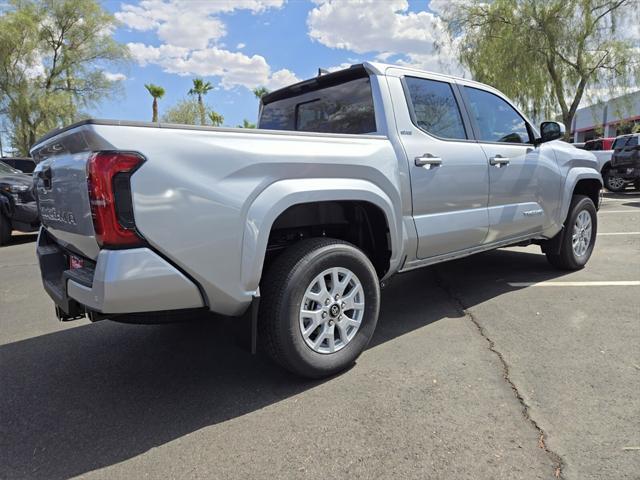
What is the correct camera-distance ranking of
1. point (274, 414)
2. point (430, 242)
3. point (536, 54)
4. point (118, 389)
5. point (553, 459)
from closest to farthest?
1. point (553, 459)
2. point (274, 414)
3. point (118, 389)
4. point (430, 242)
5. point (536, 54)

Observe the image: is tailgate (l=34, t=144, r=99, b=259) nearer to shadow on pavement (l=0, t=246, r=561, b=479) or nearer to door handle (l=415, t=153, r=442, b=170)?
shadow on pavement (l=0, t=246, r=561, b=479)

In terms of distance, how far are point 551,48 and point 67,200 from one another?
19.0m

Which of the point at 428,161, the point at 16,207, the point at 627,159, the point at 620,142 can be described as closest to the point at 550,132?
the point at 428,161

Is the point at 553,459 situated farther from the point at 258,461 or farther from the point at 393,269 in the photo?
the point at 393,269

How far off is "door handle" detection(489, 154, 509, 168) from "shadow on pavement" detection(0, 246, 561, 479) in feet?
4.28

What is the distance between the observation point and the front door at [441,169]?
3457 mm

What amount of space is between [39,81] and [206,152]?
93.0 feet

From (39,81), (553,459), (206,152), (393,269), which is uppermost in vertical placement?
(39,81)

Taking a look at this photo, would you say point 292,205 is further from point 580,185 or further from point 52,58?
point 52,58

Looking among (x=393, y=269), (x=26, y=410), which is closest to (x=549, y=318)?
(x=393, y=269)

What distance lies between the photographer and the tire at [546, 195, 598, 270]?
5219 millimetres

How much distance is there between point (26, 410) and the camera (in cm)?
271

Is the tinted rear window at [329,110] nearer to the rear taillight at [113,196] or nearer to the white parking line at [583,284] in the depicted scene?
the rear taillight at [113,196]

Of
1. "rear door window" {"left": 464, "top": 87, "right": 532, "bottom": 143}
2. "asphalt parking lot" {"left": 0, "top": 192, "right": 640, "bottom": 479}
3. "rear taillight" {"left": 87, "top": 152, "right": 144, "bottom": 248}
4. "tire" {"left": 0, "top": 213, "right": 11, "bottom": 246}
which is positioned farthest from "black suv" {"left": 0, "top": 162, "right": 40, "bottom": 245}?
"rear door window" {"left": 464, "top": 87, "right": 532, "bottom": 143}
